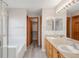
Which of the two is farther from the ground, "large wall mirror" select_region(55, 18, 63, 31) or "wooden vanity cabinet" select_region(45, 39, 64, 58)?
"large wall mirror" select_region(55, 18, 63, 31)

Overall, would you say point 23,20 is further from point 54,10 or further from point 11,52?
point 11,52

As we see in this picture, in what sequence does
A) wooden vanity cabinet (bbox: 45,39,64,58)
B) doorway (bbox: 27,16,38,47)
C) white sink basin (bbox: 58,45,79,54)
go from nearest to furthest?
white sink basin (bbox: 58,45,79,54), wooden vanity cabinet (bbox: 45,39,64,58), doorway (bbox: 27,16,38,47)

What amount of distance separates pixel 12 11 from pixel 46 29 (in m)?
2.05

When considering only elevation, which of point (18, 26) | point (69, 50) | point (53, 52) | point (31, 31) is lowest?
point (53, 52)

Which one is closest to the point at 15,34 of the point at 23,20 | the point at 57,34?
the point at 23,20

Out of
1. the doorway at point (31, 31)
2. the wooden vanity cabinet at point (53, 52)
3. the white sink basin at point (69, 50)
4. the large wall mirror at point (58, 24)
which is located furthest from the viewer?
the doorway at point (31, 31)

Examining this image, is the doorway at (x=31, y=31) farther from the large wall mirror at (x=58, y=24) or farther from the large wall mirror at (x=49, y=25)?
the large wall mirror at (x=58, y=24)

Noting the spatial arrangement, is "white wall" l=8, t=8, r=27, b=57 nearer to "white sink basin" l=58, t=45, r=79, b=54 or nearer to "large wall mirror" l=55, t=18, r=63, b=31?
"large wall mirror" l=55, t=18, r=63, b=31

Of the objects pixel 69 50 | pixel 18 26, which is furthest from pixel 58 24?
pixel 69 50

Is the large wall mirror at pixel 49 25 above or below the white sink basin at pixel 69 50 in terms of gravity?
above

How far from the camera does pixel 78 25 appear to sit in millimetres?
3074

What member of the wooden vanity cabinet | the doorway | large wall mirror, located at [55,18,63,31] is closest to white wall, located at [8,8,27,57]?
the doorway

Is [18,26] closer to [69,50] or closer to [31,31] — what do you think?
[69,50]

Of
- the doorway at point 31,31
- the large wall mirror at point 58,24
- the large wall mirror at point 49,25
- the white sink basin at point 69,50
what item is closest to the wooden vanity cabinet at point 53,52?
the white sink basin at point 69,50
